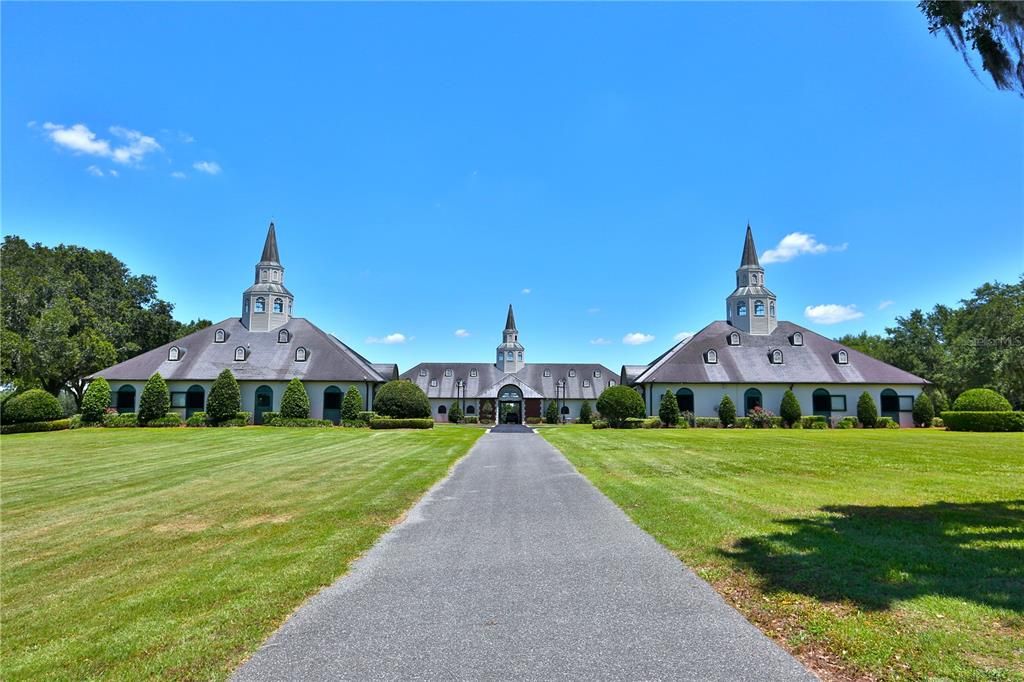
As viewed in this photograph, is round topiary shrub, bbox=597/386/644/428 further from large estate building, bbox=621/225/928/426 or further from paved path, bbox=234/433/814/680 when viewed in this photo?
paved path, bbox=234/433/814/680

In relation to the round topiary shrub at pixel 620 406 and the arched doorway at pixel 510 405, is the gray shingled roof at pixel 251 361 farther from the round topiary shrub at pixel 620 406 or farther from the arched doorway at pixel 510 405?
the round topiary shrub at pixel 620 406

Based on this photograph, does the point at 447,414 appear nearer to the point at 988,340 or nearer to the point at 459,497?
the point at 988,340

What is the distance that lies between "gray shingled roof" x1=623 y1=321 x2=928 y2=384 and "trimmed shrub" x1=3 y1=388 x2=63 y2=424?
3731 centimetres

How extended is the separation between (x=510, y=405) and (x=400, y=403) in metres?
33.8

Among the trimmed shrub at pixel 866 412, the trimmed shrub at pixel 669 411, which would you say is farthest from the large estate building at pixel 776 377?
the trimmed shrub at pixel 669 411

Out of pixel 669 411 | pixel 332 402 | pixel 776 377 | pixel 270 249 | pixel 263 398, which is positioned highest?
pixel 270 249

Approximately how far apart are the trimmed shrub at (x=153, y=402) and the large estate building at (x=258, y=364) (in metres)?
4.69

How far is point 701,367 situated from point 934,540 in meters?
39.7

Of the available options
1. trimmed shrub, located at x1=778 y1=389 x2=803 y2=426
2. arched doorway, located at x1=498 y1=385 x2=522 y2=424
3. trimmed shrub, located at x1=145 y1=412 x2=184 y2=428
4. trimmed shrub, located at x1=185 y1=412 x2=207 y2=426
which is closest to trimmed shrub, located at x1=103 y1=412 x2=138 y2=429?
trimmed shrub, located at x1=145 y1=412 x2=184 y2=428

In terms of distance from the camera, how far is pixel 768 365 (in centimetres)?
4669

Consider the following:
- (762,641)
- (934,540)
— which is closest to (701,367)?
(934,540)

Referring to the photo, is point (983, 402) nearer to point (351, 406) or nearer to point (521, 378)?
point (351, 406)

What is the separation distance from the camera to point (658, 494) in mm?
11828

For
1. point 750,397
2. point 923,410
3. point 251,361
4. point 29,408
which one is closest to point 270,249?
point 251,361
